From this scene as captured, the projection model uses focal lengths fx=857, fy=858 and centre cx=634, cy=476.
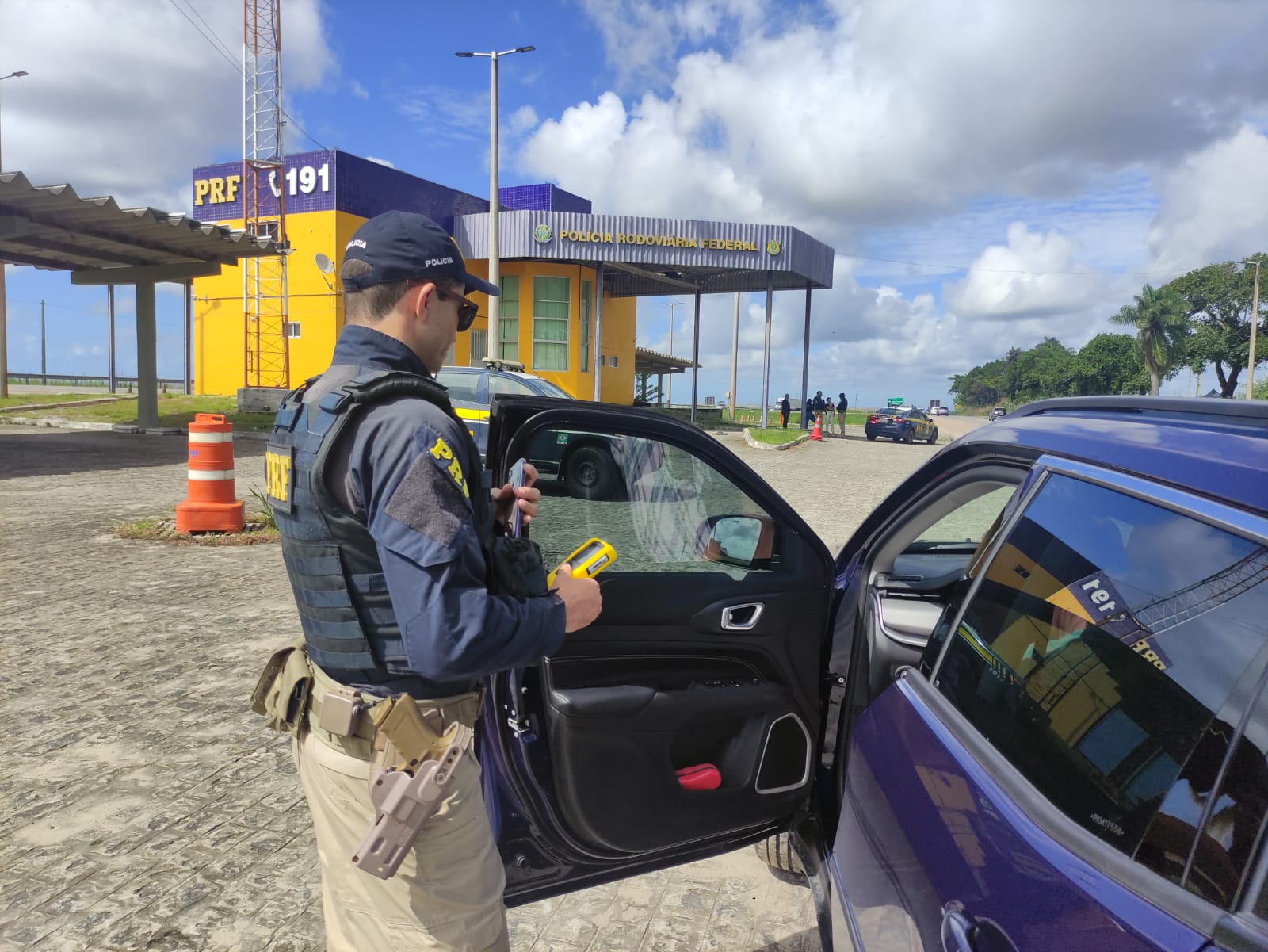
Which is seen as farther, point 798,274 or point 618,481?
point 798,274

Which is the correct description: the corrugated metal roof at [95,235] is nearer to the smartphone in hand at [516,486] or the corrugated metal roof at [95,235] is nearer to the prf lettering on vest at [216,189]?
the prf lettering on vest at [216,189]

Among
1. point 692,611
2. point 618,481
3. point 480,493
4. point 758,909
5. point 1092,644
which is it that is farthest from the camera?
point 758,909

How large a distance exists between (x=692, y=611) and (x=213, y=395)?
31731 mm

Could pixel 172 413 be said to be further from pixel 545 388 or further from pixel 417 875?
pixel 417 875

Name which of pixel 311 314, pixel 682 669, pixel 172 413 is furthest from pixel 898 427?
pixel 682 669

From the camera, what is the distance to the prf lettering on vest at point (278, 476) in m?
1.61

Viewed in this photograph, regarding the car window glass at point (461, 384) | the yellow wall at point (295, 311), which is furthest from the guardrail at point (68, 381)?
the car window glass at point (461, 384)

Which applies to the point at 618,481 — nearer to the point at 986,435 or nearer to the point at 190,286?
the point at 986,435

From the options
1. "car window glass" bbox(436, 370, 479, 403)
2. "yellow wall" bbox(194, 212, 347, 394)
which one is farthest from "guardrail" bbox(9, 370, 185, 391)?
"car window glass" bbox(436, 370, 479, 403)

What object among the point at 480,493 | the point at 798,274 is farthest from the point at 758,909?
the point at 798,274

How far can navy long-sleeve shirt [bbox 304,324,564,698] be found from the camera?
142 centimetres

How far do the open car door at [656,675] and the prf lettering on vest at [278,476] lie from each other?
65 cm

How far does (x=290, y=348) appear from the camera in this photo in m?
28.2

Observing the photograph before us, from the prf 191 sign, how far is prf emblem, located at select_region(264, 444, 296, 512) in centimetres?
2765
